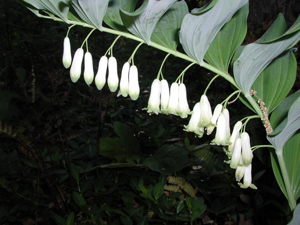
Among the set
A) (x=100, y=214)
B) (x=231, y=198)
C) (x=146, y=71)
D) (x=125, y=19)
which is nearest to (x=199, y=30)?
(x=125, y=19)

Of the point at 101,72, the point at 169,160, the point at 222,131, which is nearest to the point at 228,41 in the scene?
the point at 222,131

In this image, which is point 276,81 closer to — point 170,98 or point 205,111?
point 205,111

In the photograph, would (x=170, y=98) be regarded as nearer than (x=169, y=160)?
Yes

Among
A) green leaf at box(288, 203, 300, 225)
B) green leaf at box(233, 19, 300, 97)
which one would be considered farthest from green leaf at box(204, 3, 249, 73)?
green leaf at box(288, 203, 300, 225)

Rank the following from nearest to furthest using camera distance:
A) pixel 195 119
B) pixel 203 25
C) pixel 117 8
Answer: pixel 203 25 < pixel 117 8 < pixel 195 119

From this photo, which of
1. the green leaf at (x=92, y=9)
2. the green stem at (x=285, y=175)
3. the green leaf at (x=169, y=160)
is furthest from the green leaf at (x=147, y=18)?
the green leaf at (x=169, y=160)

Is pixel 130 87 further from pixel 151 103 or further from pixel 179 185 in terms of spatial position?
pixel 179 185

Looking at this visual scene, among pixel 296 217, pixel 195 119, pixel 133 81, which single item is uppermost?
pixel 133 81
